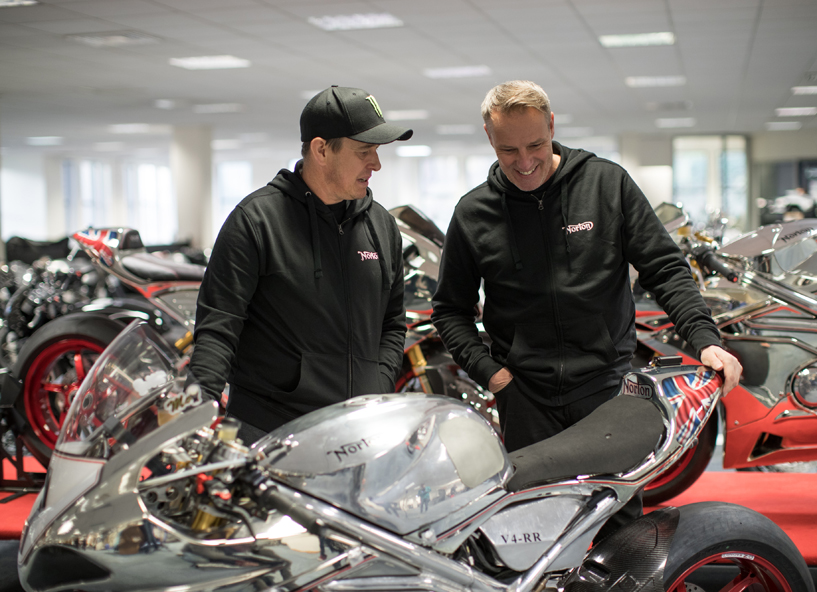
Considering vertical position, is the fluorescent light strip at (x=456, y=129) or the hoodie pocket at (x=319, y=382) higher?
the fluorescent light strip at (x=456, y=129)

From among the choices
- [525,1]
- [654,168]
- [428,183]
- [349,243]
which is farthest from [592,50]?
[428,183]

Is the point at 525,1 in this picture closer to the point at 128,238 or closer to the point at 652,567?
the point at 128,238

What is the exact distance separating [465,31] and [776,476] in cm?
534

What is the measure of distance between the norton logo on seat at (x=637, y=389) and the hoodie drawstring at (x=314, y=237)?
74cm

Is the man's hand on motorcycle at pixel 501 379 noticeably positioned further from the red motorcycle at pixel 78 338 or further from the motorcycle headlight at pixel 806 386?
the red motorcycle at pixel 78 338

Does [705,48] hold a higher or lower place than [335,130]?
higher

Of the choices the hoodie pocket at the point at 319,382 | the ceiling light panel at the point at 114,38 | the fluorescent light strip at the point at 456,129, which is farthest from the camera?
the fluorescent light strip at the point at 456,129

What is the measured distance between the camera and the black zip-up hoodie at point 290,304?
1.64 m

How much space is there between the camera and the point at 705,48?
795 cm

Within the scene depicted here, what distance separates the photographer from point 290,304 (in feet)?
5.58

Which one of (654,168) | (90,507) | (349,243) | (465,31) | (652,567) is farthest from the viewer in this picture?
(654,168)

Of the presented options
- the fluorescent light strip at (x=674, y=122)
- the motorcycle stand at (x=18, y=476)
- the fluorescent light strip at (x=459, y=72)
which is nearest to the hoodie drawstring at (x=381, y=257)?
the motorcycle stand at (x=18, y=476)

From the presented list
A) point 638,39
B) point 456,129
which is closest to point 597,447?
point 638,39

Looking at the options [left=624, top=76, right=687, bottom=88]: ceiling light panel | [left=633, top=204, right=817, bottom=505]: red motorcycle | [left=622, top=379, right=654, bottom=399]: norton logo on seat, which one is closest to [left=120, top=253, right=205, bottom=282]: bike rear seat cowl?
[left=633, top=204, right=817, bottom=505]: red motorcycle
